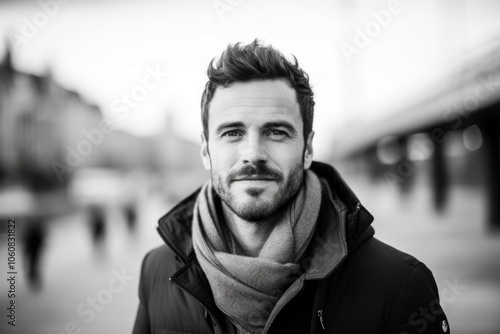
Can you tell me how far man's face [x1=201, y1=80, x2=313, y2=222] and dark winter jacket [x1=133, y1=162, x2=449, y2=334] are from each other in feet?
1.01

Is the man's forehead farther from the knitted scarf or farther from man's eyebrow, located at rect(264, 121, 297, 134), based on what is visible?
the knitted scarf

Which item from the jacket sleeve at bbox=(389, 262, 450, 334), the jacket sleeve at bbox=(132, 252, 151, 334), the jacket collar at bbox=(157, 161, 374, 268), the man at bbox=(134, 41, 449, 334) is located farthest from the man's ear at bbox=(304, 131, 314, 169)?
the jacket sleeve at bbox=(132, 252, 151, 334)

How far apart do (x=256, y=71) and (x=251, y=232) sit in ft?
2.77

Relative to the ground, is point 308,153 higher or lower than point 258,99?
lower

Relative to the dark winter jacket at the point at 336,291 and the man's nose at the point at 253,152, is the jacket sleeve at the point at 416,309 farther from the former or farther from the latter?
the man's nose at the point at 253,152

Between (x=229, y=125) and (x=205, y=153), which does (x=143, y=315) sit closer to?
(x=205, y=153)

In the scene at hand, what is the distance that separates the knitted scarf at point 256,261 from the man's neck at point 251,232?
0.14 ft

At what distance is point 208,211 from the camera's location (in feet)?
8.17

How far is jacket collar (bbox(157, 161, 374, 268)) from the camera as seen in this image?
2.21 metres

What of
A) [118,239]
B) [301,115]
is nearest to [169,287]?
[301,115]

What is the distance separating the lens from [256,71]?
93.1 inches

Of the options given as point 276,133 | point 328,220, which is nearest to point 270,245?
point 328,220

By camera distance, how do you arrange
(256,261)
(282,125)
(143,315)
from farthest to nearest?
1. (143,315)
2. (282,125)
3. (256,261)

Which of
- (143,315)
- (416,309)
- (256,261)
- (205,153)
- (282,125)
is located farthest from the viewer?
(205,153)
